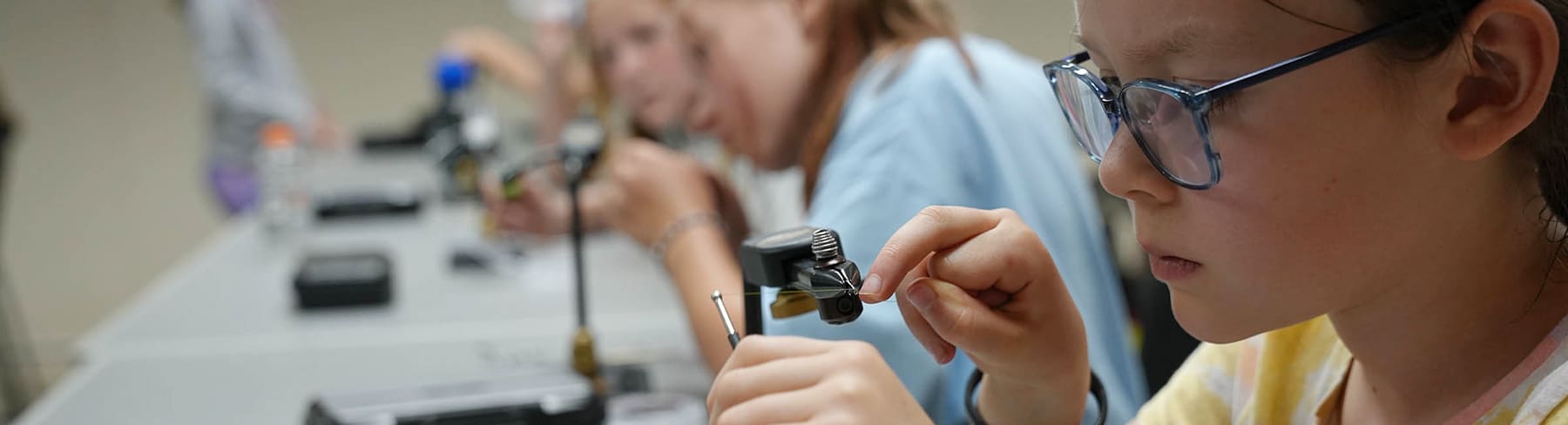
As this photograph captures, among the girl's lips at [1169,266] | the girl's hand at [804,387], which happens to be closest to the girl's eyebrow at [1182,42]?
the girl's lips at [1169,266]

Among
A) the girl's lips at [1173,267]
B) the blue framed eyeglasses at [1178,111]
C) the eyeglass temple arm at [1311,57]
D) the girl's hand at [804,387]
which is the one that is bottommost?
the girl's hand at [804,387]

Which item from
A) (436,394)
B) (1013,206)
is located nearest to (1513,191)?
(1013,206)

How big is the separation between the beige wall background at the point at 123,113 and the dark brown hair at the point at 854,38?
3.32 meters

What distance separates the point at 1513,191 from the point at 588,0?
6.56 feet

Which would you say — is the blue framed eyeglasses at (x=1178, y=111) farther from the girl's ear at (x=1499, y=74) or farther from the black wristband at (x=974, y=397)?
the black wristband at (x=974, y=397)

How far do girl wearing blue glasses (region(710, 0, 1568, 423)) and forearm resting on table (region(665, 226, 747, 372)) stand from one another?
0.17 m

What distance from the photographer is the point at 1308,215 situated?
610mm

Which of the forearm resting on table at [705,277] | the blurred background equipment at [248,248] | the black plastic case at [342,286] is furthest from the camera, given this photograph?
the black plastic case at [342,286]

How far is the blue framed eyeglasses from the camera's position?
0.58 m

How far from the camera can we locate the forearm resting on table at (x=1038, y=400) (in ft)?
2.58

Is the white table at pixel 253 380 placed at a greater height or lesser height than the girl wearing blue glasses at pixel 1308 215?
lesser

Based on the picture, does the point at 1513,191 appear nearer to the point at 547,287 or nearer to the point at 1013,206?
the point at 1013,206

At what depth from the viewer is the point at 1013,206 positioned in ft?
4.10

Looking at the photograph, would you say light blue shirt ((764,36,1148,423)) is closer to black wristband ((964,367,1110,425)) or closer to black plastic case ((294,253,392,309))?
black wristband ((964,367,1110,425))
